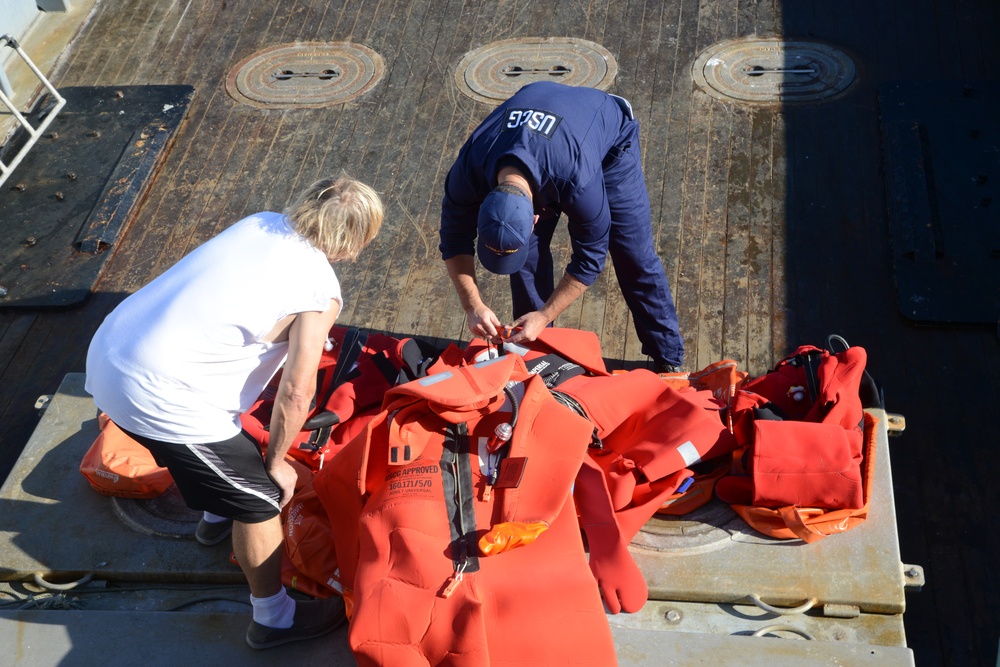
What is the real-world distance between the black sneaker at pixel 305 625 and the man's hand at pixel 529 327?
1.09m

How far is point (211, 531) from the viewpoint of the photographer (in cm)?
316

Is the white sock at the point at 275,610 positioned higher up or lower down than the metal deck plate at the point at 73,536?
higher up

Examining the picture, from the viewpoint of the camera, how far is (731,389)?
325 centimetres

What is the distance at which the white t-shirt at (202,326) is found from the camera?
2291 mm

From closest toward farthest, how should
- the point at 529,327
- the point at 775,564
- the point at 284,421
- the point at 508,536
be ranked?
the point at 284,421, the point at 508,536, the point at 775,564, the point at 529,327

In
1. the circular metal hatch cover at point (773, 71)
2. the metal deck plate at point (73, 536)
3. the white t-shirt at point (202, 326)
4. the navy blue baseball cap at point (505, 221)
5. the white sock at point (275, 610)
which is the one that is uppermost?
the white t-shirt at point (202, 326)

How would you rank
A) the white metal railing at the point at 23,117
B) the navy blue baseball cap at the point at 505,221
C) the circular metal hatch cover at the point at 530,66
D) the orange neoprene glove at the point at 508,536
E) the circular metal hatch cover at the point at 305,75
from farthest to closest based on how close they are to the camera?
the circular metal hatch cover at the point at 305,75, the circular metal hatch cover at the point at 530,66, the white metal railing at the point at 23,117, the navy blue baseball cap at the point at 505,221, the orange neoprene glove at the point at 508,536

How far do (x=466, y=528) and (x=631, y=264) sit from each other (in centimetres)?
146

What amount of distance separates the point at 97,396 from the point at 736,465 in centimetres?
196

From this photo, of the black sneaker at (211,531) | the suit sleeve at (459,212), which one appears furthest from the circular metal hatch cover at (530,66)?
→ the black sneaker at (211,531)

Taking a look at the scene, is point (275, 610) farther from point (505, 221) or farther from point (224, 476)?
point (505, 221)

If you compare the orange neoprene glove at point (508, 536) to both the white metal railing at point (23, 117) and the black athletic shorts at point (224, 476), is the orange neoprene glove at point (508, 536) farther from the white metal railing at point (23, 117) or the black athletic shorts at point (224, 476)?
the white metal railing at point (23, 117)

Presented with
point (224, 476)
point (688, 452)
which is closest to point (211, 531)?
point (224, 476)

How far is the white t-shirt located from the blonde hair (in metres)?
0.04
